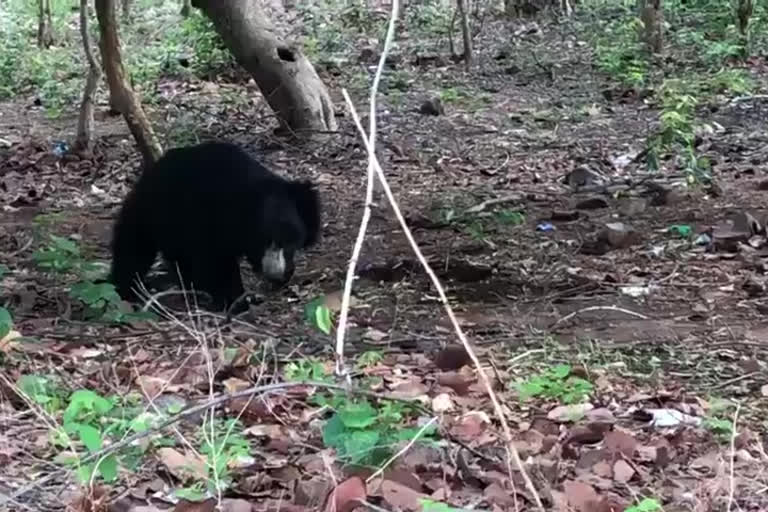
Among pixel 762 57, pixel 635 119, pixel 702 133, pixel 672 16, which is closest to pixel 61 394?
pixel 702 133

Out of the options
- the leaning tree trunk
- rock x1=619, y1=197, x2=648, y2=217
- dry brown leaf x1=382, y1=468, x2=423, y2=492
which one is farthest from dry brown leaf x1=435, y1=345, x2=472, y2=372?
the leaning tree trunk

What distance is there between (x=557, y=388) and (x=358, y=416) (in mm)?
1001

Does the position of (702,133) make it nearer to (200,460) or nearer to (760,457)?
(760,457)

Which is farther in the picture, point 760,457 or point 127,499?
point 760,457

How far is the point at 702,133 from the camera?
8.30 metres

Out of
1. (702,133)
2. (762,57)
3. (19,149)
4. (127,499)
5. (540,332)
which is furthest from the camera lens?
(762,57)

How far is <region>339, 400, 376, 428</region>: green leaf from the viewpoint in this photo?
2661 mm

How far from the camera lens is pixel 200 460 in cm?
271

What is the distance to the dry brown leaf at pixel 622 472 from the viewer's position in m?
2.77

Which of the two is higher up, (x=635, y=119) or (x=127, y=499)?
(x=127, y=499)

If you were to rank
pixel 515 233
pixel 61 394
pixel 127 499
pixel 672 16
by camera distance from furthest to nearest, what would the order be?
pixel 672 16
pixel 515 233
pixel 61 394
pixel 127 499

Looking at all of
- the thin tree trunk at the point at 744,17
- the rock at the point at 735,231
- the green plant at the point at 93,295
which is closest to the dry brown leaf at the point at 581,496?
the green plant at the point at 93,295

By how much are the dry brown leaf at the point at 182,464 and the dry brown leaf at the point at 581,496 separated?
2.65 ft

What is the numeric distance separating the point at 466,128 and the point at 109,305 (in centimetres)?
522
